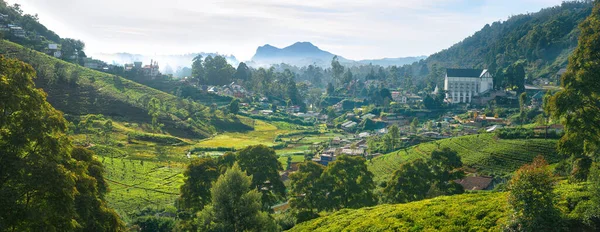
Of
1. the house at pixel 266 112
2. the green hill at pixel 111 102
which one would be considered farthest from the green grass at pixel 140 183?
the house at pixel 266 112

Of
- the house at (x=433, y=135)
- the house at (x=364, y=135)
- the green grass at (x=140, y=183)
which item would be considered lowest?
the green grass at (x=140, y=183)

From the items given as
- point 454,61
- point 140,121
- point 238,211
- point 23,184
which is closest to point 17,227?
point 23,184

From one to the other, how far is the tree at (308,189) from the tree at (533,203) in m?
16.3

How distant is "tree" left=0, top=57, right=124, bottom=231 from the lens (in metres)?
11.8

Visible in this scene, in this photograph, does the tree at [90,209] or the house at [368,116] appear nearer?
the tree at [90,209]

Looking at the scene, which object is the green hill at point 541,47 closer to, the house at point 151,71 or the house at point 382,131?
the house at point 382,131

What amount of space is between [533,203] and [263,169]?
2038 centimetres

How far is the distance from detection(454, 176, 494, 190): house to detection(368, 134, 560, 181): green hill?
8.43ft

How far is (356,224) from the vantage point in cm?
1831

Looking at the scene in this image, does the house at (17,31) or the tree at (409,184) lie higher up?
the house at (17,31)

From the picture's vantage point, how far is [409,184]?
1096 inches

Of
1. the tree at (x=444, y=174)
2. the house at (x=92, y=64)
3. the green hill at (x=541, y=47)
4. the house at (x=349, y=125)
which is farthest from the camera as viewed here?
the green hill at (x=541, y=47)

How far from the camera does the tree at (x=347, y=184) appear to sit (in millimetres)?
27469

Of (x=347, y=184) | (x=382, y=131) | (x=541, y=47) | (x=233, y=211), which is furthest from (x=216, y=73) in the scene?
(x=233, y=211)
